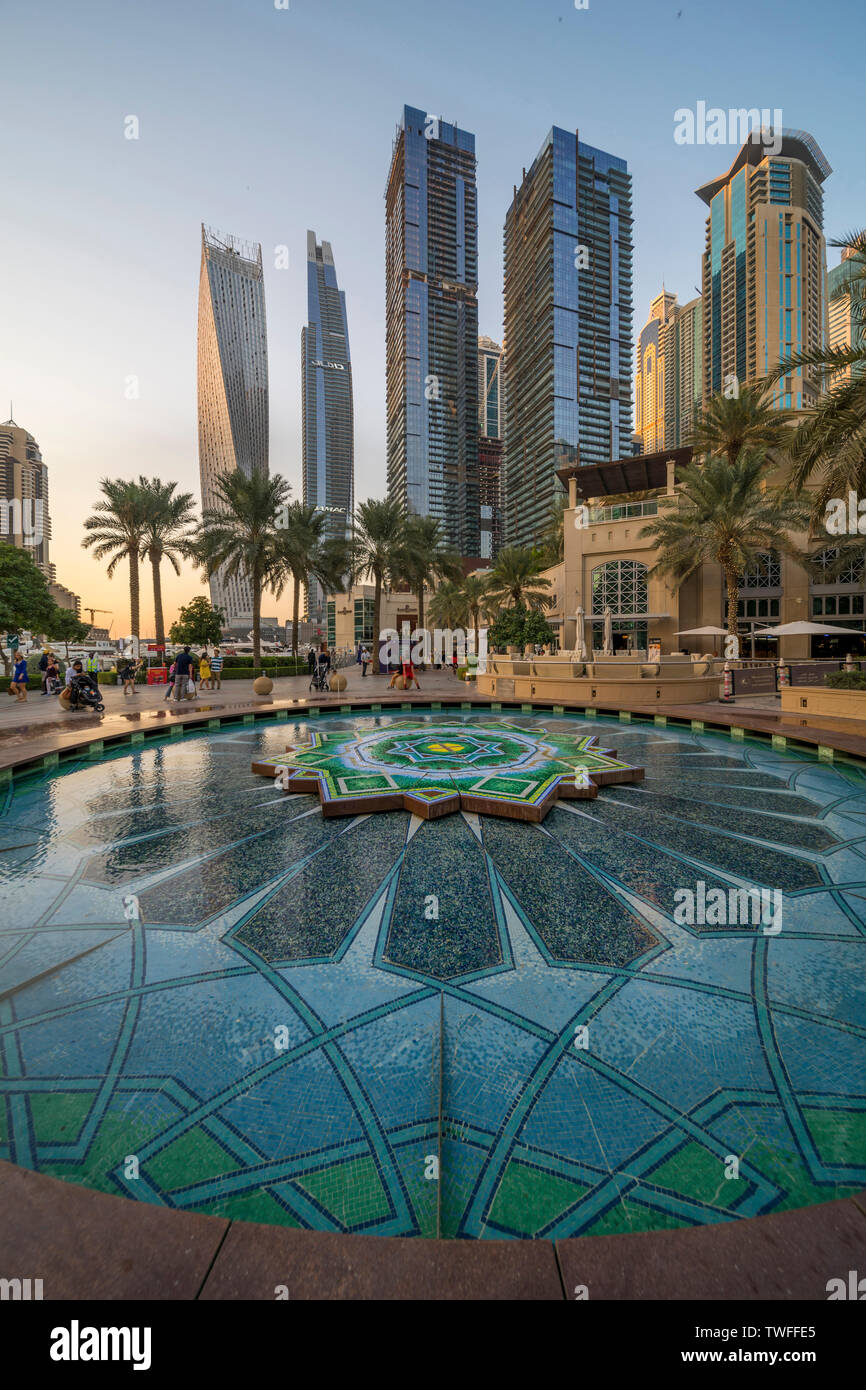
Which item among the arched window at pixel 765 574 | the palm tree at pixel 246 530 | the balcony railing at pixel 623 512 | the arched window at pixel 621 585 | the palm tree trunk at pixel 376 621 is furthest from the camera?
the arched window at pixel 621 585

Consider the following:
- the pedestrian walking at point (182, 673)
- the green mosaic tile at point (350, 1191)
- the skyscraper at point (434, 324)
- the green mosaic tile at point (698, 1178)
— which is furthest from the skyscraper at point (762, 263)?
the green mosaic tile at point (350, 1191)

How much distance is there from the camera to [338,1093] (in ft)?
9.73

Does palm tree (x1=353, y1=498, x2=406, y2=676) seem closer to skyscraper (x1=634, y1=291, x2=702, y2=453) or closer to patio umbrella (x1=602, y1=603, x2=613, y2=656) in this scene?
patio umbrella (x1=602, y1=603, x2=613, y2=656)

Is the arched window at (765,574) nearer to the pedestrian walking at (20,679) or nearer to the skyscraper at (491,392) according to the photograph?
the pedestrian walking at (20,679)

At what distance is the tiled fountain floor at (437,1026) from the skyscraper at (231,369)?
515 feet

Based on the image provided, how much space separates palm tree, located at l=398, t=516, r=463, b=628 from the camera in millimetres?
33031

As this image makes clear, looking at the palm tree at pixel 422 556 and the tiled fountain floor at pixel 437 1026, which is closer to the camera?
the tiled fountain floor at pixel 437 1026

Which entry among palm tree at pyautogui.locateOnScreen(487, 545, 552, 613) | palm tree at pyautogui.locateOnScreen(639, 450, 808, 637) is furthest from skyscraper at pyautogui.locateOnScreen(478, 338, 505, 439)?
palm tree at pyautogui.locateOnScreen(639, 450, 808, 637)

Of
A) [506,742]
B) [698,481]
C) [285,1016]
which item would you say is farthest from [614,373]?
[285,1016]

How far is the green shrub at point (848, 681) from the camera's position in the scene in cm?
1226

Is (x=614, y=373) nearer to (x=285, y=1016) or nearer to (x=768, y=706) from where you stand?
(x=768, y=706)

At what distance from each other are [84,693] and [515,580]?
2915 centimetres

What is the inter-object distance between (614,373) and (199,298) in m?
134

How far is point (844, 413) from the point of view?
1133 centimetres
